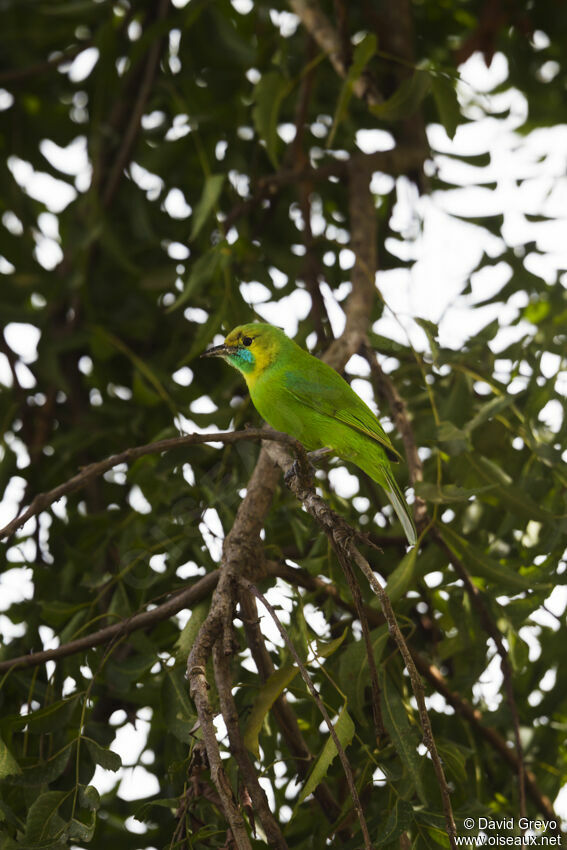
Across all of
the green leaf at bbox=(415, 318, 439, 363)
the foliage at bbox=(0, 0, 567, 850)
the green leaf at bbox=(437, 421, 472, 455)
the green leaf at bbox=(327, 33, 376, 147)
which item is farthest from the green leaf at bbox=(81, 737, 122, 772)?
the green leaf at bbox=(327, 33, 376, 147)

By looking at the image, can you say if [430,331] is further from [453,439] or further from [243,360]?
[243,360]

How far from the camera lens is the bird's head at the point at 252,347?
8.09 ft

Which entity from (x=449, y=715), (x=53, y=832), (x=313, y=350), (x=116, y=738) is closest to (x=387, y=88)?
(x=313, y=350)

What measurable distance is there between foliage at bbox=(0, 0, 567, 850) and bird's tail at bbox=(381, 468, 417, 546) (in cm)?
8

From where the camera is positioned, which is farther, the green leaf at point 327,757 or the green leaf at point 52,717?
the green leaf at point 52,717

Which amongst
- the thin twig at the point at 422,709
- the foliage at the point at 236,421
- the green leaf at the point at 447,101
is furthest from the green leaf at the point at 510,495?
the green leaf at the point at 447,101

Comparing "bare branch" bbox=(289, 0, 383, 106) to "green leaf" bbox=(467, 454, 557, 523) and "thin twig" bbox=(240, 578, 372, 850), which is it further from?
"thin twig" bbox=(240, 578, 372, 850)

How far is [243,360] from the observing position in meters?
2.50

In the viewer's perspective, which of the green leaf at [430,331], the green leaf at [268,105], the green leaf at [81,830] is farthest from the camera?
the green leaf at [268,105]

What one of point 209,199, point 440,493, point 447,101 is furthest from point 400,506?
point 447,101

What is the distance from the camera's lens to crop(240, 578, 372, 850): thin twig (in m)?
1.27

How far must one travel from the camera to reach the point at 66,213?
3248 mm

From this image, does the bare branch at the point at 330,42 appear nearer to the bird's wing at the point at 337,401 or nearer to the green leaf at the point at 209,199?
the green leaf at the point at 209,199

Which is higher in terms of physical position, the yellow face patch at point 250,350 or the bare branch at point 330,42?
the bare branch at point 330,42
